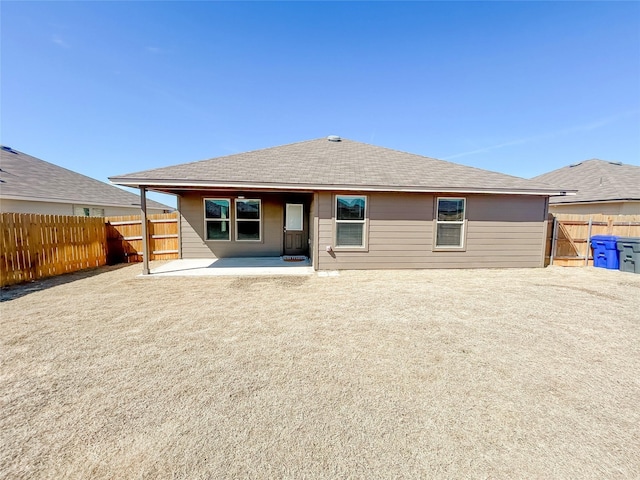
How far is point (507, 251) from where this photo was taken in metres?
8.34

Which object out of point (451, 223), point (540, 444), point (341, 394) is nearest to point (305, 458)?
point (341, 394)

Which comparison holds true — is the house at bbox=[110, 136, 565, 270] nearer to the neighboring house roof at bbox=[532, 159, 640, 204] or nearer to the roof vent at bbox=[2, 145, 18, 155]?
the neighboring house roof at bbox=[532, 159, 640, 204]

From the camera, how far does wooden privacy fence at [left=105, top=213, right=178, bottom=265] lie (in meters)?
9.34

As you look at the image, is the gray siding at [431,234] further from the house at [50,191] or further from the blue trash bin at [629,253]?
the house at [50,191]

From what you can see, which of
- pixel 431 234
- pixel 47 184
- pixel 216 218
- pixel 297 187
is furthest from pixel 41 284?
pixel 431 234

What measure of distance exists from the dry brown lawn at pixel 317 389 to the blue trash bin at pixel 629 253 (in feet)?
16.0

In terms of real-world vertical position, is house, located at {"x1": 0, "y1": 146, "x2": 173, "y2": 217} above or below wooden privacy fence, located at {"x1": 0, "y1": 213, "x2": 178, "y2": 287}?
above

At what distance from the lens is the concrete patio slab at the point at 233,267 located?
728cm

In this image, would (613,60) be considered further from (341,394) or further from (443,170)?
(341,394)

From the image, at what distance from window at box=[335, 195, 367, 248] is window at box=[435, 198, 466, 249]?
7.66 ft

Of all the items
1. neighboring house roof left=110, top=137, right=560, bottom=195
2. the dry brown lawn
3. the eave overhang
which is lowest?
the dry brown lawn

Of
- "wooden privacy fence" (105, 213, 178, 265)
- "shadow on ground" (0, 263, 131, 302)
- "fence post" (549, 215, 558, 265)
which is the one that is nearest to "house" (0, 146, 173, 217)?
"wooden privacy fence" (105, 213, 178, 265)

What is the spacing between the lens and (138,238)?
9.59m

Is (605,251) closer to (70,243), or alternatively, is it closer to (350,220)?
(350,220)
